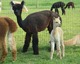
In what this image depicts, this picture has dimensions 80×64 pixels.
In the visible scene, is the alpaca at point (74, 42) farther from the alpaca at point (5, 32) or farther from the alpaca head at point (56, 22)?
the alpaca at point (5, 32)

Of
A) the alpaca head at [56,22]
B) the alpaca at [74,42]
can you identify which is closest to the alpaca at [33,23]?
the alpaca head at [56,22]

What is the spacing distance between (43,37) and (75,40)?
107 inches

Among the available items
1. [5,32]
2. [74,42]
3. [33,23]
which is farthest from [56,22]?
[5,32]

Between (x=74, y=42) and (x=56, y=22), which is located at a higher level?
(x=56, y=22)

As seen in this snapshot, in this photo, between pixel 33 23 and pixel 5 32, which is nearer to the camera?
pixel 5 32

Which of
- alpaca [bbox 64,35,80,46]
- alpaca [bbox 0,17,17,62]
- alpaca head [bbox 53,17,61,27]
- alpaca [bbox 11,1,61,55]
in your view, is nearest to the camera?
alpaca [bbox 0,17,17,62]

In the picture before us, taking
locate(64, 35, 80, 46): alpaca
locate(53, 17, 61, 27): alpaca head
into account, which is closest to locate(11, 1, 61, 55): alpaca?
locate(53, 17, 61, 27): alpaca head

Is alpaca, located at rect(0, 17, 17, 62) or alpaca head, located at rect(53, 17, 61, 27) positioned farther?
alpaca head, located at rect(53, 17, 61, 27)

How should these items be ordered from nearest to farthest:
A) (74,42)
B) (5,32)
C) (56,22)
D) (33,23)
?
(5,32) < (56,22) < (33,23) < (74,42)

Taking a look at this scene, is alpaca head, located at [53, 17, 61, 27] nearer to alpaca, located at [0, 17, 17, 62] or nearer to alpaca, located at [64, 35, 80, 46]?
alpaca, located at [64, 35, 80, 46]

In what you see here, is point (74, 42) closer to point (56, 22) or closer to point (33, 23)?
point (56, 22)

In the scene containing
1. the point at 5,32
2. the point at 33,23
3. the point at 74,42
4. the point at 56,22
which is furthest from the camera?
the point at 74,42

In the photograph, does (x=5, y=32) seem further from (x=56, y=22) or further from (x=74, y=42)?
(x=74, y=42)

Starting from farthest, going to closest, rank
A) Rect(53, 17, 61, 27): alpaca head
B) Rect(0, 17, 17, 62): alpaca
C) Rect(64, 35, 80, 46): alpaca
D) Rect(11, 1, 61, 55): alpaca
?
Rect(64, 35, 80, 46): alpaca → Rect(11, 1, 61, 55): alpaca → Rect(53, 17, 61, 27): alpaca head → Rect(0, 17, 17, 62): alpaca
